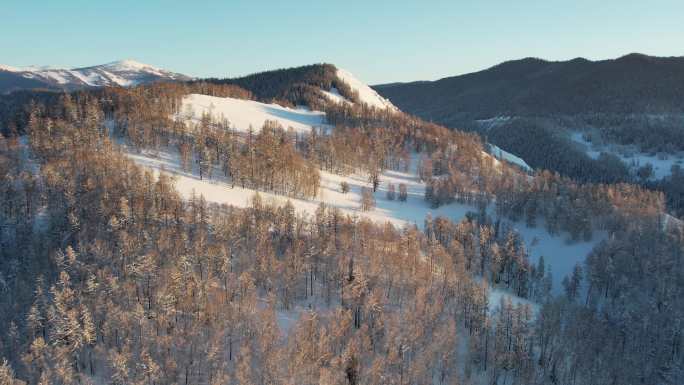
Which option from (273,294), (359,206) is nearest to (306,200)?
(359,206)

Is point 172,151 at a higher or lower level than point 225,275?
higher

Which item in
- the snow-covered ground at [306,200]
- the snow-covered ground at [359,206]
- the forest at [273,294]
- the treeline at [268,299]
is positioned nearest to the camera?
the treeline at [268,299]

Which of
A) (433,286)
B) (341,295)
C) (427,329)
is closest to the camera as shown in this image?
(427,329)

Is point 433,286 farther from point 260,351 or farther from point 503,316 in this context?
point 260,351

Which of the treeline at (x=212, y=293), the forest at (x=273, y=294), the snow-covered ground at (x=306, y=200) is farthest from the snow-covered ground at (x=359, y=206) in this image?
Result: the treeline at (x=212, y=293)

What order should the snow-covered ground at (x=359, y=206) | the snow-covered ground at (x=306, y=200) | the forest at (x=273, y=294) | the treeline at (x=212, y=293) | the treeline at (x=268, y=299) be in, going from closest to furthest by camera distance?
the treeline at (x=212, y=293)
the treeline at (x=268, y=299)
the forest at (x=273, y=294)
the snow-covered ground at (x=306, y=200)
the snow-covered ground at (x=359, y=206)

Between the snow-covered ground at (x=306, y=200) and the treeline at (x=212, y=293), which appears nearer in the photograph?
the treeline at (x=212, y=293)

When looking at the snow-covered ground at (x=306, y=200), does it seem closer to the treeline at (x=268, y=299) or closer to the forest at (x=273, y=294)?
the forest at (x=273, y=294)

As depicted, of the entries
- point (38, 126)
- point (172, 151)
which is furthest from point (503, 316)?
point (38, 126)
